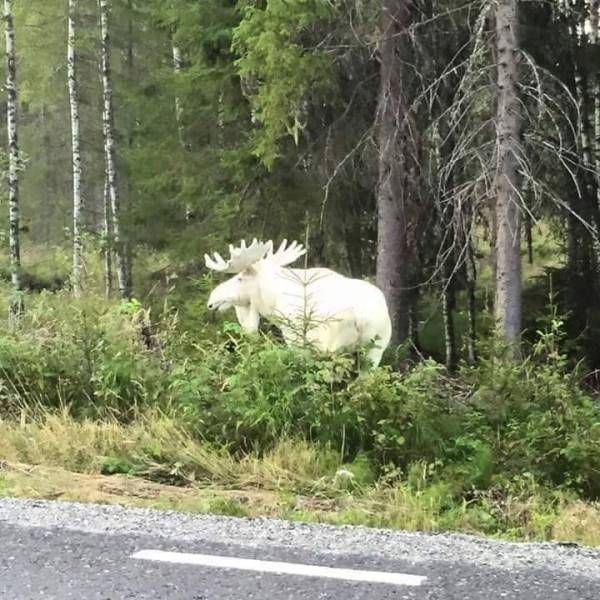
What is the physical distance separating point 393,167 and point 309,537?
27.6 ft

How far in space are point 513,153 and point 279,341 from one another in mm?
3495

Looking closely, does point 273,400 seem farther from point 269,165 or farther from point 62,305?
point 269,165

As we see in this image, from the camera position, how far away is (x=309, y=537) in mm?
5418

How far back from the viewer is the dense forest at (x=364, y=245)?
25.1 feet

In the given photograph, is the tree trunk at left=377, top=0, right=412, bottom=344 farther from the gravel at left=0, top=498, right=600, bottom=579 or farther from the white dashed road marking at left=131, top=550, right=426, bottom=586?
the white dashed road marking at left=131, top=550, right=426, bottom=586

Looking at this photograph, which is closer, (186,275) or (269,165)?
(269,165)

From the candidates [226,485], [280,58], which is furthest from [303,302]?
[280,58]

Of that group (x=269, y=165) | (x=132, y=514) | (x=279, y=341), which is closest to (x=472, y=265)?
(x=269, y=165)

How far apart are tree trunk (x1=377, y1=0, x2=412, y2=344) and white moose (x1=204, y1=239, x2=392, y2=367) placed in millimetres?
3620

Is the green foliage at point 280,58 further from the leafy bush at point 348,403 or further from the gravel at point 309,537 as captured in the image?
the gravel at point 309,537

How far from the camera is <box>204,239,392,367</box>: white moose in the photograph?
8.79 meters

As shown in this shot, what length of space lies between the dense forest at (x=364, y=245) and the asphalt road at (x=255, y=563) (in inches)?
36.4

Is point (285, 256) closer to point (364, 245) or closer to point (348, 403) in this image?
point (348, 403)

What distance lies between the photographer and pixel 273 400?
789 cm
